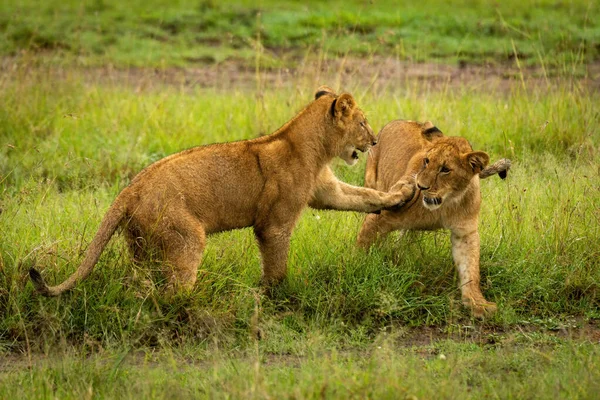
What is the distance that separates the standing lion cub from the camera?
5.19 meters

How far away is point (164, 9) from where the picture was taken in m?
15.4

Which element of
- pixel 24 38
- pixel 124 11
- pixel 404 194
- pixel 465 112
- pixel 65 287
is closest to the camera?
pixel 65 287

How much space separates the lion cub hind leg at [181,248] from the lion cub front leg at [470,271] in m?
1.56

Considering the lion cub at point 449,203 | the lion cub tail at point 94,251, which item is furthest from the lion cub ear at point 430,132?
the lion cub tail at point 94,251

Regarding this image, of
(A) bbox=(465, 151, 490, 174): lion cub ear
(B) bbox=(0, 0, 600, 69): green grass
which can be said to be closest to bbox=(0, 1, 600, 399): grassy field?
(A) bbox=(465, 151, 490, 174): lion cub ear

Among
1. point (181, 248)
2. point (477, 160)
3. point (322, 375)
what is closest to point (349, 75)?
point (477, 160)

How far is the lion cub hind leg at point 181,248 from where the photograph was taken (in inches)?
204

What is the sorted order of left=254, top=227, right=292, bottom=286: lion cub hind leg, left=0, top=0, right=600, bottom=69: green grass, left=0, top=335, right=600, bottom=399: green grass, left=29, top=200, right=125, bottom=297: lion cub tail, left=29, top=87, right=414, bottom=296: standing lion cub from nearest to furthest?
left=0, top=335, right=600, bottom=399: green grass → left=29, top=200, right=125, bottom=297: lion cub tail → left=29, top=87, right=414, bottom=296: standing lion cub → left=254, top=227, right=292, bottom=286: lion cub hind leg → left=0, top=0, right=600, bottom=69: green grass

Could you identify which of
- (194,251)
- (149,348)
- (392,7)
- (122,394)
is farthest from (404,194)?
(392,7)

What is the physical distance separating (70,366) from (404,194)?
7.56ft

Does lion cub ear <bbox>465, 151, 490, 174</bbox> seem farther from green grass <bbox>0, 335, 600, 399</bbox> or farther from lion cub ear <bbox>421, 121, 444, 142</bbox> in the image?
green grass <bbox>0, 335, 600, 399</bbox>

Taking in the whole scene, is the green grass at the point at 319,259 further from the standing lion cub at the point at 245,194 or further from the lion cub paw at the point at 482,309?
the standing lion cub at the point at 245,194

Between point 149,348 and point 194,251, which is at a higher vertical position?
point 194,251

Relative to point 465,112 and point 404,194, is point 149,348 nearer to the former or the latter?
point 404,194
